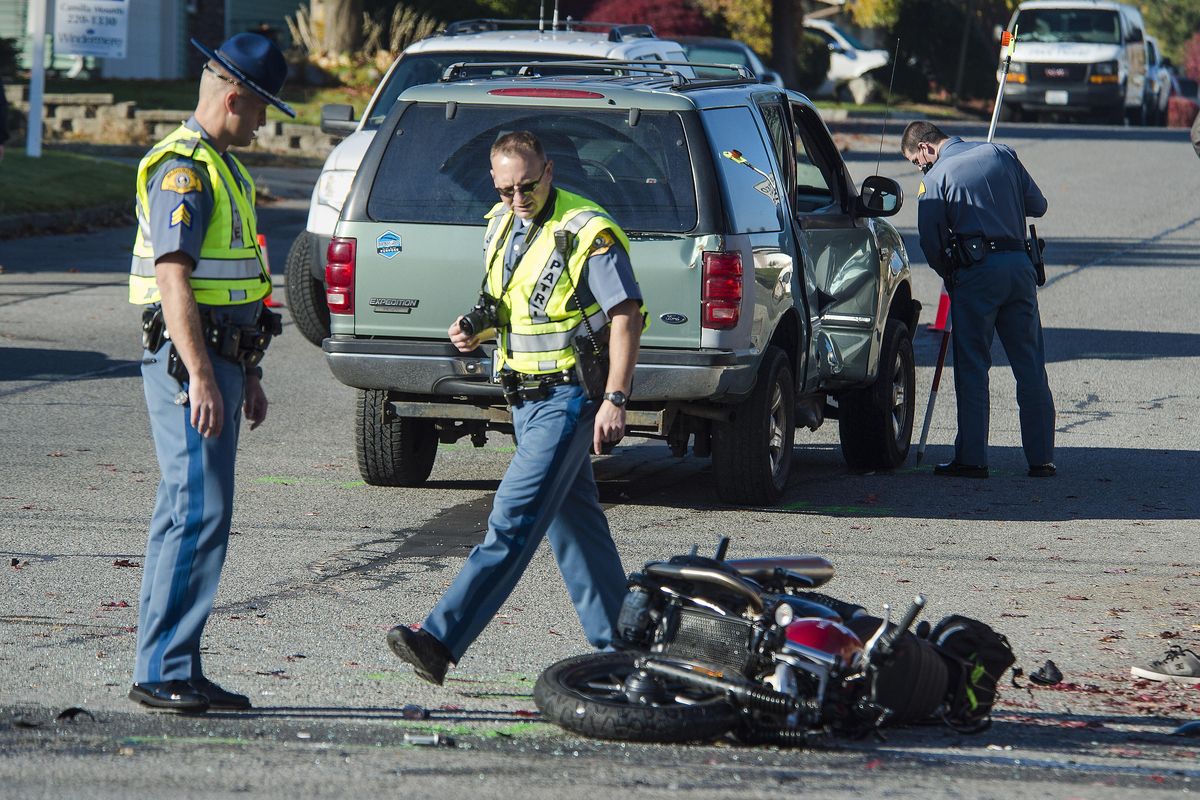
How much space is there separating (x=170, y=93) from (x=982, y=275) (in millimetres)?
24014

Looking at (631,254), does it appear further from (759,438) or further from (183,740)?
(183,740)

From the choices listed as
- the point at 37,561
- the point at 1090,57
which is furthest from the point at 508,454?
the point at 1090,57

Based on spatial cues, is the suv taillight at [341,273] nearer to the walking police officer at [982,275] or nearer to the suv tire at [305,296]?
the walking police officer at [982,275]

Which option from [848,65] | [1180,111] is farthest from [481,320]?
[1180,111]

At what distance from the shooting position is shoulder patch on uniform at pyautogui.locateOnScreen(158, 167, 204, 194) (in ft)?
16.9

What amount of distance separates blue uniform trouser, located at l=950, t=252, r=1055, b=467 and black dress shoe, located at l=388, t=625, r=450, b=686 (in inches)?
209

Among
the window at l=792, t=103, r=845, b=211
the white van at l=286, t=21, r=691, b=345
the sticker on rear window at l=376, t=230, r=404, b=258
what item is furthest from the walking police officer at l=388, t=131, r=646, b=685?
the white van at l=286, t=21, r=691, b=345

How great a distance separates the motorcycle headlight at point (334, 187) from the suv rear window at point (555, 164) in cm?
340

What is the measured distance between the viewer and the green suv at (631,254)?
8.21m

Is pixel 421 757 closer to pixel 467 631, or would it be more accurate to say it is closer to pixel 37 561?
Result: pixel 467 631

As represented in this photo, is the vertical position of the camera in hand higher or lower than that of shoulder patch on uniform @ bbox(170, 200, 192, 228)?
lower

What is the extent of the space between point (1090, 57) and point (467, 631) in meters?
32.6

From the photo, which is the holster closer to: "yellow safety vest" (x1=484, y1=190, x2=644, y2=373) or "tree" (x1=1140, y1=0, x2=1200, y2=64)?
"yellow safety vest" (x1=484, y1=190, x2=644, y2=373)

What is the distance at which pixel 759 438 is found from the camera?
8.68 m
